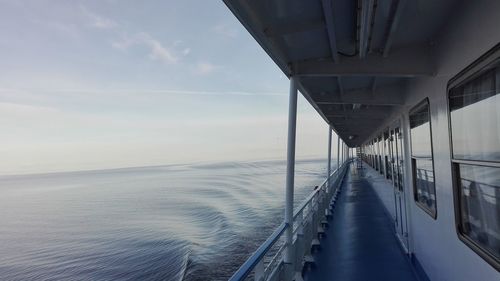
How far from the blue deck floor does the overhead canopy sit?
1.76m

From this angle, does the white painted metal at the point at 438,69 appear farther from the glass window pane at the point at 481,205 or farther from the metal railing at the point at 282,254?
the metal railing at the point at 282,254

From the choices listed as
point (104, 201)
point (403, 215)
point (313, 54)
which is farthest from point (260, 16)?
point (104, 201)

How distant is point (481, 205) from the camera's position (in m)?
1.42

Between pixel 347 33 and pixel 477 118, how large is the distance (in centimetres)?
93

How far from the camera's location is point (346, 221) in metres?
5.23

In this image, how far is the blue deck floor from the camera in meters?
2.91

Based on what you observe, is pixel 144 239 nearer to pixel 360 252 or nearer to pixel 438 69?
pixel 360 252

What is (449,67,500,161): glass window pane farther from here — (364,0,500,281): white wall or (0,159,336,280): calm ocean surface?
(0,159,336,280): calm ocean surface

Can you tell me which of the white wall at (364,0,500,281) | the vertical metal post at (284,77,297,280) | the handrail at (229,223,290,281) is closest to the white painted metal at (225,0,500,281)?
the white wall at (364,0,500,281)

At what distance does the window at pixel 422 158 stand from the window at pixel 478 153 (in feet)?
2.07

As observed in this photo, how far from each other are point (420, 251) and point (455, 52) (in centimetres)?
200

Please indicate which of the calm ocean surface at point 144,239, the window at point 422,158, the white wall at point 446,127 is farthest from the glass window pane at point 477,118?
the calm ocean surface at point 144,239

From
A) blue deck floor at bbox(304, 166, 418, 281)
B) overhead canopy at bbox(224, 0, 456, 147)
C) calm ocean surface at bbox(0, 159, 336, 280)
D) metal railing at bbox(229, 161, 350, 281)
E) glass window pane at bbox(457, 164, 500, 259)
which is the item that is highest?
overhead canopy at bbox(224, 0, 456, 147)

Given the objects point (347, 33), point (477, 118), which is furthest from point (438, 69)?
point (477, 118)
